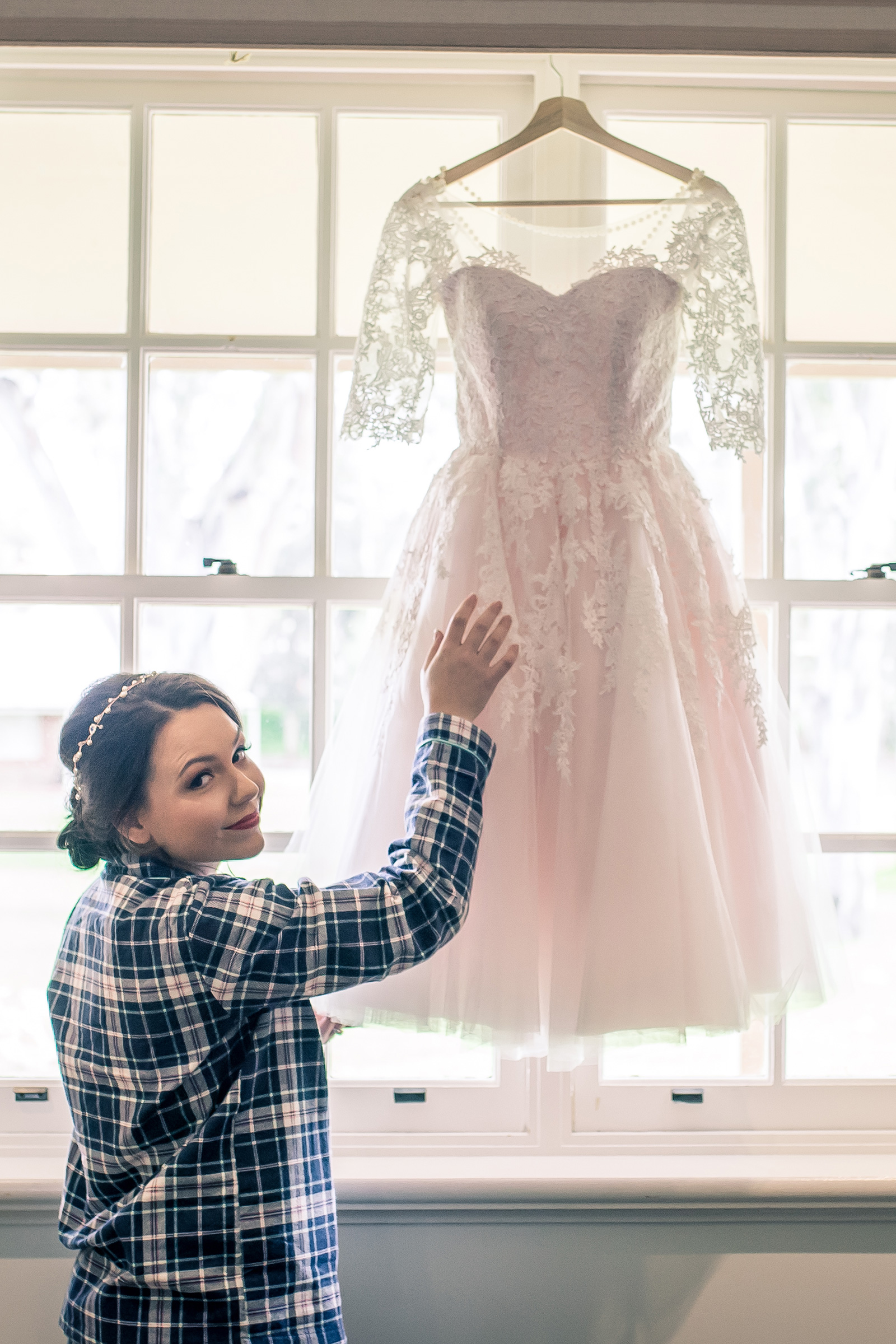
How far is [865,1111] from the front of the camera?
153 cm

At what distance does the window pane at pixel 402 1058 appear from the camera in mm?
1525

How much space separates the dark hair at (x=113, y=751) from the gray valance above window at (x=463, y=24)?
0.82 m

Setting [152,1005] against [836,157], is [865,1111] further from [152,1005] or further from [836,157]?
[836,157]

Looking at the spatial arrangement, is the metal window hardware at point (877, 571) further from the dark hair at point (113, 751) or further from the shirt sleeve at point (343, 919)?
the dark hair at point (113, 751)

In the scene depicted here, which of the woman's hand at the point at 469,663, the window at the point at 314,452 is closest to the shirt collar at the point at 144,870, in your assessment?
the woman's hand at the point at 469,663

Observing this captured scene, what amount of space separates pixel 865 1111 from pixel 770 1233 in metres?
0.27

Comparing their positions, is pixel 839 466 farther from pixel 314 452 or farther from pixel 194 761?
pixel 194 761

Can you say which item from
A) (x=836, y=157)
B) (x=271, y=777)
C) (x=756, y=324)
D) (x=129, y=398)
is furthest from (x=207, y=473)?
(x=836, y=157)

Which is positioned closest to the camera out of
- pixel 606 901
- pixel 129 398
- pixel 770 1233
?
pixel 606 901

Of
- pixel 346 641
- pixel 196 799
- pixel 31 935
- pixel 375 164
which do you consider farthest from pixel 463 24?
pixel 31 935

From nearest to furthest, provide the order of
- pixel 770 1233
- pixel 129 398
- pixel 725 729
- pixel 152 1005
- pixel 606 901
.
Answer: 1. pixel 152 1005
2. pixel 606 901
3. pixel 725 729
4. pixel 770 1233
5. pixel 129 398

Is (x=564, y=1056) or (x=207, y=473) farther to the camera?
(x=207, y=473)

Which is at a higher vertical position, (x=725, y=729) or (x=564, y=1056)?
(x=725, y=729)

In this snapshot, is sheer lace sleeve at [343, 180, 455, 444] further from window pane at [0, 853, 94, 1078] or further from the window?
window pane at [0, 853, 94, 1078]
